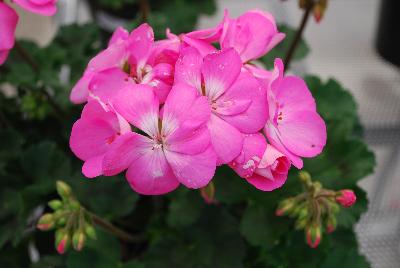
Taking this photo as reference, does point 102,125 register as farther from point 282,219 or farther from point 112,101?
point 282,219

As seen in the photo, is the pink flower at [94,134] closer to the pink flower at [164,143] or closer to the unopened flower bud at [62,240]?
the pink flower at [164,143]

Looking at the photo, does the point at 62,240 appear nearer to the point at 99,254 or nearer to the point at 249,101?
the point at 99,254

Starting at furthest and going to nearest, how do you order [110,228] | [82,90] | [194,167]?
[110,228] → [82,90] → [194,167]

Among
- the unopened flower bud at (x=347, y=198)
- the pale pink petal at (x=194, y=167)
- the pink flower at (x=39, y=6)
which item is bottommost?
the unopened flower bud at (x=347, y=198)

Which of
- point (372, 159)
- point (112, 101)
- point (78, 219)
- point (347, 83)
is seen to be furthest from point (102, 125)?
point (347, 83)

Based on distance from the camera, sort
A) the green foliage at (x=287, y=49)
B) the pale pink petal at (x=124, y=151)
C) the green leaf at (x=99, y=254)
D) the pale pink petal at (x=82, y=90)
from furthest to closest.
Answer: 1. the green foliage at (x=287, y=49)
2. the green leaf at (x=99, y=254)
3. the pale pink petal at (x=82, y=90)
4. the pale pink petal at (x=124, y=151)

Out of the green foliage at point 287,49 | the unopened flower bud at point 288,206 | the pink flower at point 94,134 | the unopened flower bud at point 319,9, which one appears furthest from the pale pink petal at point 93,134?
the green foliage at point 287,49

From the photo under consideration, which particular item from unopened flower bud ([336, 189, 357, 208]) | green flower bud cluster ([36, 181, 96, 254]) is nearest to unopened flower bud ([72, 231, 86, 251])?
green flower bud cluster ([36, 181, 96, 254])

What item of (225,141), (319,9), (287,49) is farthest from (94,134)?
(287,49)
